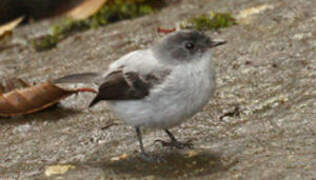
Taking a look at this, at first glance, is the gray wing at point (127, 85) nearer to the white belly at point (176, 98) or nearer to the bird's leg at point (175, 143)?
the white belly at point (176, 98)

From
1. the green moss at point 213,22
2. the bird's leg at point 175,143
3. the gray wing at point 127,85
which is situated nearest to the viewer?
the gray wing at point 127,85

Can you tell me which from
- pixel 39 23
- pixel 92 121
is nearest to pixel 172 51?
pixel 92 121

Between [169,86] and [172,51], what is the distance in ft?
1.25

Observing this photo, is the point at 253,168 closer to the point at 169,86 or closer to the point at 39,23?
the point at 169,86

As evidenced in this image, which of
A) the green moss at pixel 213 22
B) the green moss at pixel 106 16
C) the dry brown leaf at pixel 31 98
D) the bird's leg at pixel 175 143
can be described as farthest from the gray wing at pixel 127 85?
the green moss at pixel 106 16

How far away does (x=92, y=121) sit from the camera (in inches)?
209

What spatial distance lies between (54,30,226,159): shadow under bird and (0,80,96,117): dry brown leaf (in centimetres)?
108

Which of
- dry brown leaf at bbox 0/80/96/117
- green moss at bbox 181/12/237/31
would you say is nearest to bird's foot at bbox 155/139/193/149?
dry brown leaf at bbox 0/80/96/117

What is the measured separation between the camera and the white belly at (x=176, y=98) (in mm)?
4059

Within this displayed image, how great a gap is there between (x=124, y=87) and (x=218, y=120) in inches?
43.3

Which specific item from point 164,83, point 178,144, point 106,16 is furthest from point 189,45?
point 106,16

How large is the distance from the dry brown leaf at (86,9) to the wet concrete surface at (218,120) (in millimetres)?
735

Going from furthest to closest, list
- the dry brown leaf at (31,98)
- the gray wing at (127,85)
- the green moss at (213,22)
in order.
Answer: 1. the green moss at (213,22)
2. the dry brown leaf at (31,98)
3. the gray wing at (127,85)

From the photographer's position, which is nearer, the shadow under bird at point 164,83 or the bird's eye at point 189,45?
the shadow under bird at point 164,83
